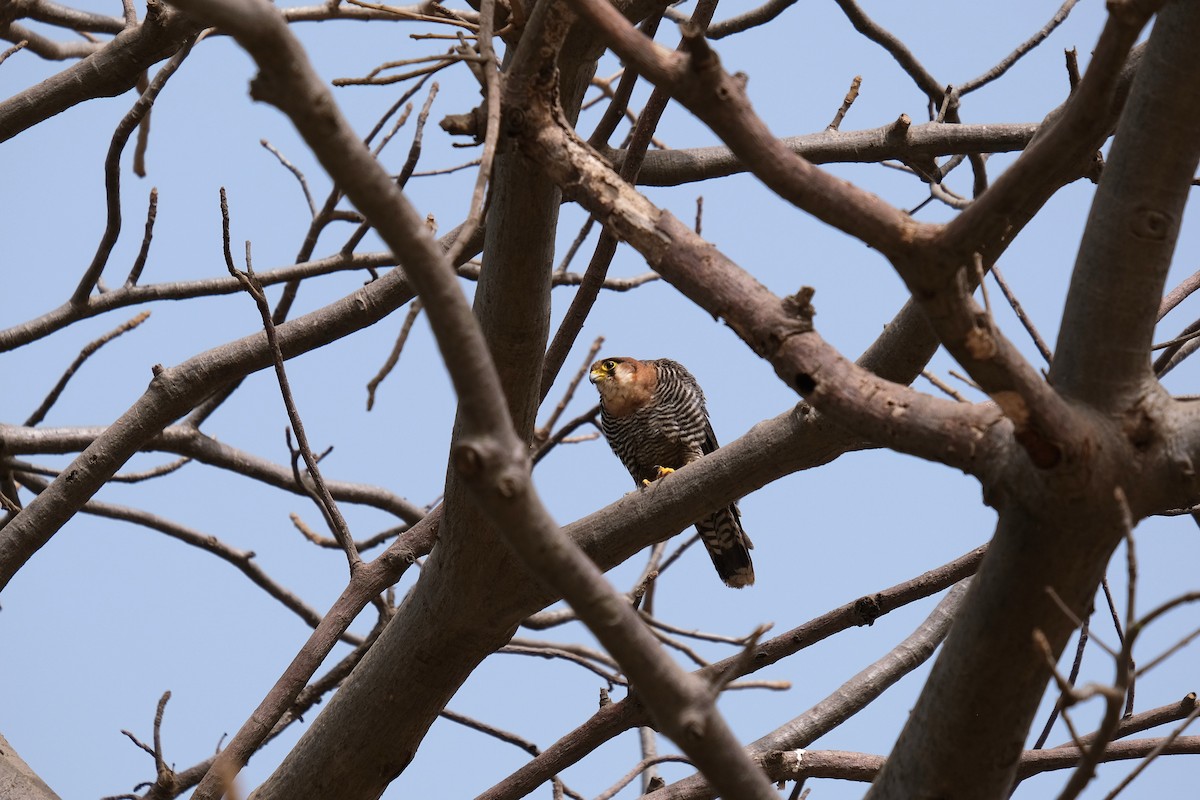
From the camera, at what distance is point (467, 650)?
2713 mm

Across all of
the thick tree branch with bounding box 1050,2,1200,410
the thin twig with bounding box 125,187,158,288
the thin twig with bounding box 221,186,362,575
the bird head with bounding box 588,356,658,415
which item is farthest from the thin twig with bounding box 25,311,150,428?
the thick tree branch with bounding box 1050,2,1200,410

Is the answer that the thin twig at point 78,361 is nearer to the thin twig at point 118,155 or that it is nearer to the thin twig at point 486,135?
the thin twig at point 118,155

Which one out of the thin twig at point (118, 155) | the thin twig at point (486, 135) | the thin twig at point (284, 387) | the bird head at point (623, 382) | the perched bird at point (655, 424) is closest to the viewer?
the thin twig at point (486, 135)

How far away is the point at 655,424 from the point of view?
564 cm

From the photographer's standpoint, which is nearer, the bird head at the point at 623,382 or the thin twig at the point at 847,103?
the thin twig at the point at 847,103

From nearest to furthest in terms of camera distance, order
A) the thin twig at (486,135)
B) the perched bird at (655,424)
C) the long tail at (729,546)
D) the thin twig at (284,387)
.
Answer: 1. the thin twig at (486,135)
2. the thin twig at (284,387)
3. the long tail at (729,546)
4. the perched bird at (655,424)

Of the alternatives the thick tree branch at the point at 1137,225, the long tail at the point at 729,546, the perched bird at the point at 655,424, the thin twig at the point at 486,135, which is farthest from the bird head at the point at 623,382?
the thick tree branch at the point at 1137,225

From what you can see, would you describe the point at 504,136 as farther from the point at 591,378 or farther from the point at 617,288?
the point at 591,378

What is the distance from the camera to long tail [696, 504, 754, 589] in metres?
5.28

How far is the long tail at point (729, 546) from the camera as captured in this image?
5281 millimetres

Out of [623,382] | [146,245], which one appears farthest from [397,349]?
[623,382]

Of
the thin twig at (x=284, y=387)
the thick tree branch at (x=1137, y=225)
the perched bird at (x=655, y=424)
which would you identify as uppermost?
the perched bird at (x=655, y=424)

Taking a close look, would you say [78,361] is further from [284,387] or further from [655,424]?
[655,424]

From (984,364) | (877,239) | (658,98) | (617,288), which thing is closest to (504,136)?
(658,98)
